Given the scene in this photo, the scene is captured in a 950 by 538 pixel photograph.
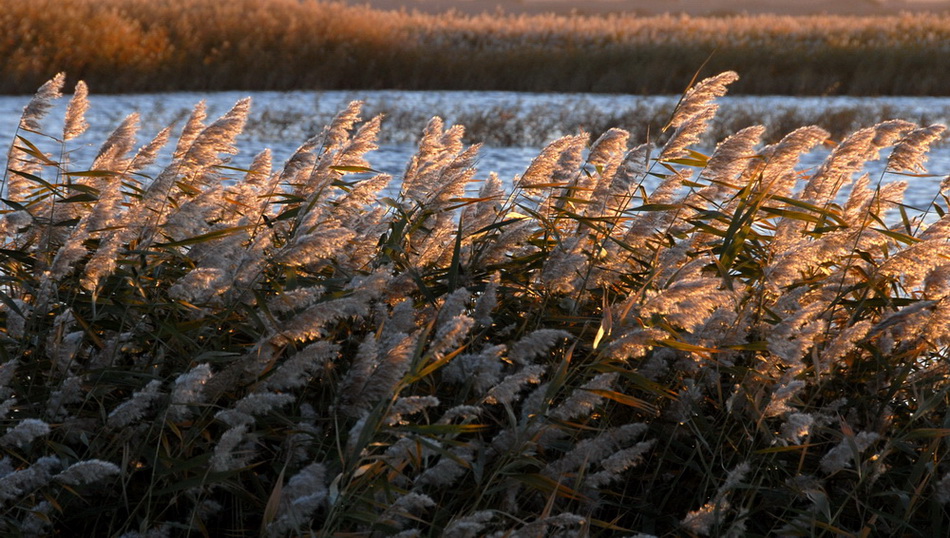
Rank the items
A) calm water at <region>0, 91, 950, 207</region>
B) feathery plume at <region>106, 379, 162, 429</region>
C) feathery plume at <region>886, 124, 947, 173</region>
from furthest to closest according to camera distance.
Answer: calm water at <region>0, 91, 950, 207</region> → feathery plume at <region>886, 124, 947, 173</region> → feathery plume at <region>106, 379, 162, 429</region>

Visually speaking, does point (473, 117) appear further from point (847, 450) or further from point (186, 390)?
point (186, 390)

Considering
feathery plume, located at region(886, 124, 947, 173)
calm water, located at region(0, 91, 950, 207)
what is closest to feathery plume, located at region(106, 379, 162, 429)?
feathery plume, located at region(886, 124, 947, 173)

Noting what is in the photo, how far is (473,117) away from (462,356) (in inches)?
454

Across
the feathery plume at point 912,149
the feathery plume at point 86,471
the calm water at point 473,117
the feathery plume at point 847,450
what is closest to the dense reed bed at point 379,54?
the calm water at point 473,117

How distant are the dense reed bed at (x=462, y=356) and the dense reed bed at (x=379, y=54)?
15.4 metres

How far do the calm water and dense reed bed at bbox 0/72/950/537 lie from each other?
5.92 meters

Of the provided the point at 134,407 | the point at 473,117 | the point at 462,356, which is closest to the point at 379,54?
the point at 473,117

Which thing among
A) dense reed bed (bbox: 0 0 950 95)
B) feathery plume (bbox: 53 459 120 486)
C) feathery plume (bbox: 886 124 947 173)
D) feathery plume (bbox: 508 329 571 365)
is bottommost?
dense reed bed (bbox: 0 0 950 95)

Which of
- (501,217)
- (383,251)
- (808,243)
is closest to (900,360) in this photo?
(808,243)

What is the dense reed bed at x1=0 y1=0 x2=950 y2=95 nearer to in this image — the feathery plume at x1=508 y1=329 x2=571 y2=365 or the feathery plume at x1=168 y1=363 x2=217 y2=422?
the feathery plume at x1=168 y1=363 x2=217 y2=422

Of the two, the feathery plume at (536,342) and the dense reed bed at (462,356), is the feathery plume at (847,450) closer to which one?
the dense reed bed at (462,356)

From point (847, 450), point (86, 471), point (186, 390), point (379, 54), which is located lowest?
point (379, 54)

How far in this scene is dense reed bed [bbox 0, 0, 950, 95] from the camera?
1778 cm

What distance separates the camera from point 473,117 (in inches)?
541
